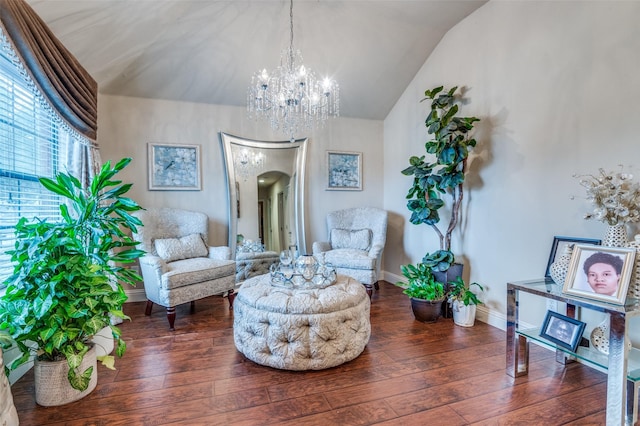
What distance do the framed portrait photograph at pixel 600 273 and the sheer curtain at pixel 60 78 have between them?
3.59 m

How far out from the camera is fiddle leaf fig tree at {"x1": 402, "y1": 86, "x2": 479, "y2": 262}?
3.08 metres

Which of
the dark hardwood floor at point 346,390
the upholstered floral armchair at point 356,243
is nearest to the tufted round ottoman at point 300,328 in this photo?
the dark hardwood floor at point 346,390

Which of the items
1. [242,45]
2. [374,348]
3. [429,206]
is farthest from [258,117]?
[374,348]

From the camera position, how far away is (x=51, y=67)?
2.27 metres

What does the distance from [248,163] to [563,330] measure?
374cm

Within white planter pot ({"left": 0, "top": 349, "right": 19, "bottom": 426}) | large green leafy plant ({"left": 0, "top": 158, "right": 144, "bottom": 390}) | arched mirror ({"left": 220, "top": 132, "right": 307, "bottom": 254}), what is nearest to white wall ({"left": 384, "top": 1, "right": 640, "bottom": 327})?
arched mirror ({"left": 220, "top": 132, "right": 307, "bottom": 254})

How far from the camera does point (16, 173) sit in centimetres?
233

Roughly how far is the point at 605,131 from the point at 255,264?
385 cm

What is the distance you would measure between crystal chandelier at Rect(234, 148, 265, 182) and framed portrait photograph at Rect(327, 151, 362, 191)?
3.39 ft

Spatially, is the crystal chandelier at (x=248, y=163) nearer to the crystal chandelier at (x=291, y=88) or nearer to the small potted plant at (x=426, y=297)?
the crystal chandelier at (x=291, y=88)

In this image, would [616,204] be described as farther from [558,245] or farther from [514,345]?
[514,345]

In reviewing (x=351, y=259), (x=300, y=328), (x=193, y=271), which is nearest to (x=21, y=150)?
(x=193, y=271)

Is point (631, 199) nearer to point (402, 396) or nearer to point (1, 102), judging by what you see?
point (402, 396)

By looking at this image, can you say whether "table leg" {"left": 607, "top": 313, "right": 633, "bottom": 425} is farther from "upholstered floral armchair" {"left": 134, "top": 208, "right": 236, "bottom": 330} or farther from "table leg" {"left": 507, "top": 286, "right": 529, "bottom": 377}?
"upholstered floral armchair" {"left": 134, "top": 208, "right": 236, "bottom": 330}
